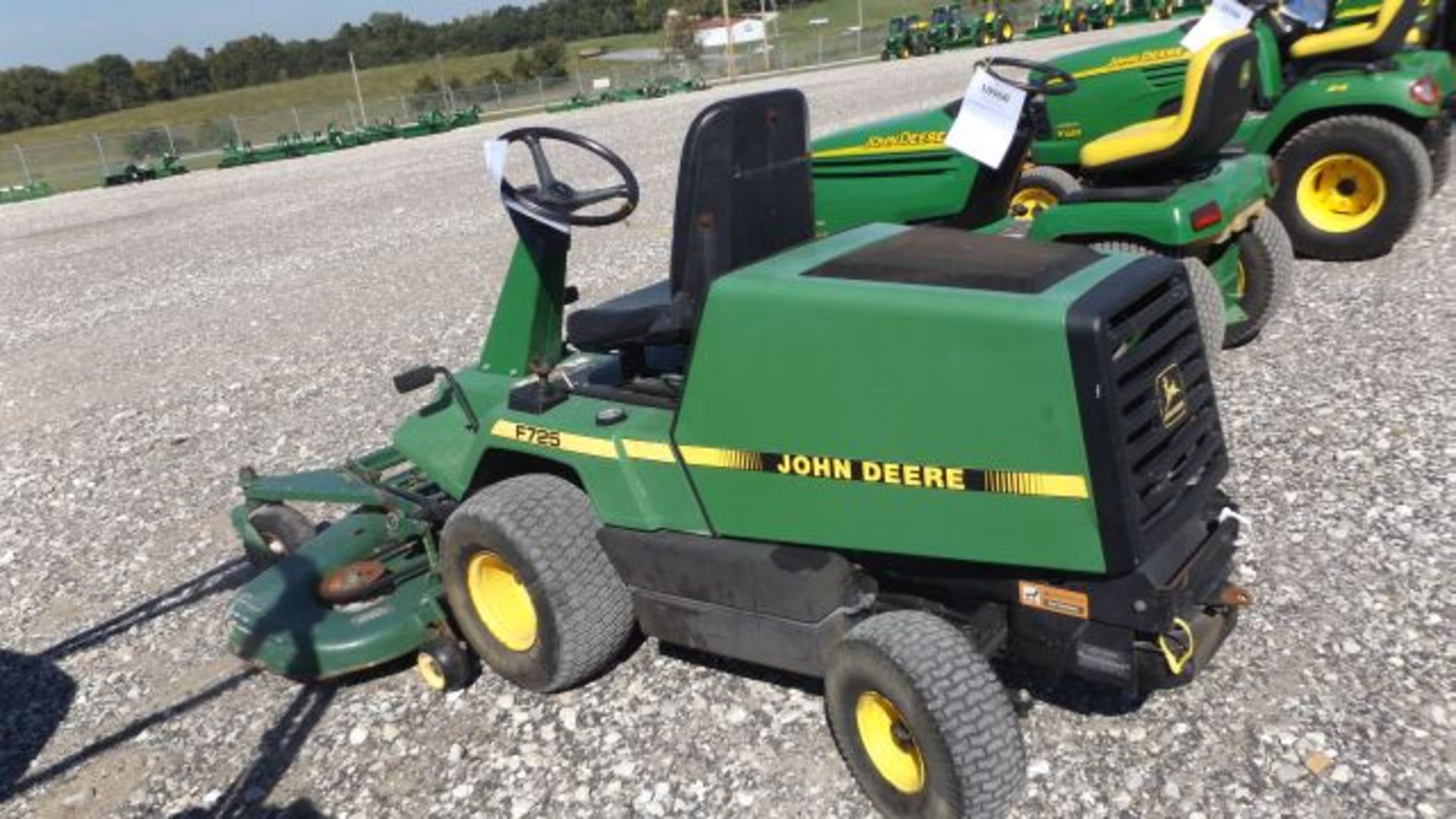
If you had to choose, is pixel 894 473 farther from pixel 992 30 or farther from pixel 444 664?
pixel 992 30

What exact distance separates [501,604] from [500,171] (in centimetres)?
147

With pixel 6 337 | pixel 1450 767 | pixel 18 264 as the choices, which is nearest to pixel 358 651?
pixel 1450 767

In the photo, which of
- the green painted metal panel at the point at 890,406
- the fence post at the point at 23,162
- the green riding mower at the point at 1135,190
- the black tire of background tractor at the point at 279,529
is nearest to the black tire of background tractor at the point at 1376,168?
the green riding mower at the point at 1135,190

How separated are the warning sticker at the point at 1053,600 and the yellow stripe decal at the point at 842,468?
0.31m

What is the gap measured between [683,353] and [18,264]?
15037mm

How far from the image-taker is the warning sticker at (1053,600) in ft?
8.84

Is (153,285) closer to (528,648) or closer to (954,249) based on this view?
(528,648)

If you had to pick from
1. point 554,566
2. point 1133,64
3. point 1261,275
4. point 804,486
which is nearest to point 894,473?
point 804,486

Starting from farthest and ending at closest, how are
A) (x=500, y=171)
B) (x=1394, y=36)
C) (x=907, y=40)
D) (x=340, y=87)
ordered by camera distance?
(x=340, y=87)
(x=907, y=40)
(x=1394, y=36)
(x=500, y=171)

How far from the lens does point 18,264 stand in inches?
591

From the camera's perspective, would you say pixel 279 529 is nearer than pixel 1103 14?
Yes

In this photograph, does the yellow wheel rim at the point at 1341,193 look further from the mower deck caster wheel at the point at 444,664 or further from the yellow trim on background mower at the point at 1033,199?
the mower deck caster wheel at the point at 444,664

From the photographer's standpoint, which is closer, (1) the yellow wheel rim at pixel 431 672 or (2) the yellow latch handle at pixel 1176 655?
(2) the yellow latch handle at pixel 1176 655

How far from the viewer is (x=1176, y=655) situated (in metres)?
2.75
